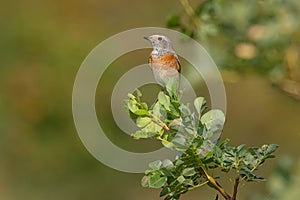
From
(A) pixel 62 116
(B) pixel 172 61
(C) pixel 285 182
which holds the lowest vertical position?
(C) pixel 285 182

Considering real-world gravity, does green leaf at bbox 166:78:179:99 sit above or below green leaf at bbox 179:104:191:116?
above

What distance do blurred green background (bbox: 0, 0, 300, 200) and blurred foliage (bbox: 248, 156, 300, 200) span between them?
2575 millimetres

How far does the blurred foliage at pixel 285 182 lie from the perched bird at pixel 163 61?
12cm

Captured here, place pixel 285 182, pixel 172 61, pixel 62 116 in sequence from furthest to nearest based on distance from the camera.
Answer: pixel 62 116 → pixel 172 61 → pixel 285 182

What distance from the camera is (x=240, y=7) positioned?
1.77ft

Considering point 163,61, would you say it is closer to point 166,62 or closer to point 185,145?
point 166,62

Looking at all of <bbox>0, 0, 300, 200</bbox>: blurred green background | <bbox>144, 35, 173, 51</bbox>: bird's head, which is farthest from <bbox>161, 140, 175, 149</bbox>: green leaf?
<bbox>0, 0, 300, 200</bbox>: blurred green background

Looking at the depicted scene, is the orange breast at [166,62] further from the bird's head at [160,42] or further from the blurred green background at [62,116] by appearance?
the blurred green background at [62,116]

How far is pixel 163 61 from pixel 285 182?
0.69ft

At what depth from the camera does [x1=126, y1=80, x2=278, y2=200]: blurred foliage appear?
1.83 feet

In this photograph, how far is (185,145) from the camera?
0.56 m


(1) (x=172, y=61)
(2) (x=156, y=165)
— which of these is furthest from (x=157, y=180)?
(1) (x=172, y=61)

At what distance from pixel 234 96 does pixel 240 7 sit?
2.90 m

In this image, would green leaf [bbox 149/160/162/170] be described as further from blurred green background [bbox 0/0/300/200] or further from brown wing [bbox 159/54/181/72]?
blurred green background [bbox 0/0/300/200]
